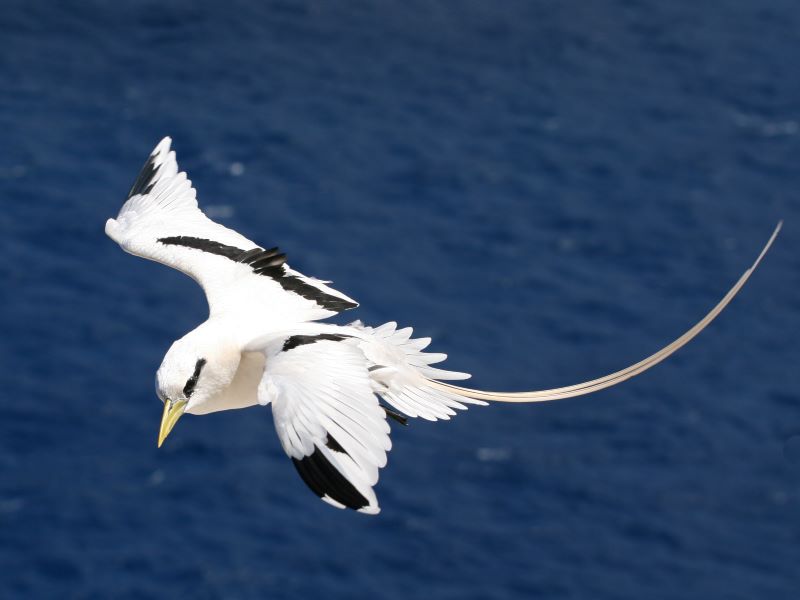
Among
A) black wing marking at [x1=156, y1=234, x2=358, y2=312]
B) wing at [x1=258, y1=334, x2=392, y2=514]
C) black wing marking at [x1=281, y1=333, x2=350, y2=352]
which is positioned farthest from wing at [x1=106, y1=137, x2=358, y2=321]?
wing at [x1=258, y1=334, x2=392, y2=514]

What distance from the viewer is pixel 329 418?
17.8 metres

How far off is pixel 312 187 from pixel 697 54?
21.4m

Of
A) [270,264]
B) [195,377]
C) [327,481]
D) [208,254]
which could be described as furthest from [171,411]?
[208,254]

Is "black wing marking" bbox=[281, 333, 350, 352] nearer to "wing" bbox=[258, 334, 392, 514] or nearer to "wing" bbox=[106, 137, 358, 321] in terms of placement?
Answer: "wing" bbox=[258, 334, 392, 514]

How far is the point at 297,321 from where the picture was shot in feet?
69.9

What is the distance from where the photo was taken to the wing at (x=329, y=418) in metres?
17.2

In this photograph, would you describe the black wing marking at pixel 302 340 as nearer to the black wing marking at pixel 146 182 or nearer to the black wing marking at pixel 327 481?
the black wing marking at pixel 327 481

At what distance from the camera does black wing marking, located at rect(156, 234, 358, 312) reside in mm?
22250

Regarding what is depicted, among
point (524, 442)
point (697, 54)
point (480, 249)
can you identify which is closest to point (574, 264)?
point (480, 249)

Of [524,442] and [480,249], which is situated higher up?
[480,249]

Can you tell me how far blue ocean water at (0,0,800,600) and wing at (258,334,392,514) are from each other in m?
35.0

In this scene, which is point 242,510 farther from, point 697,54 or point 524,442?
point 697,54

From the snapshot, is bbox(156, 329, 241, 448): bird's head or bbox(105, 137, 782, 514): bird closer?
bbox(105, 137, 782, 514): bird

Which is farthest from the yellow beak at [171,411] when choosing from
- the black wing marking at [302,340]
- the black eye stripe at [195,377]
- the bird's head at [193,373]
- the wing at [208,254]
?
the wing at [208,254]
